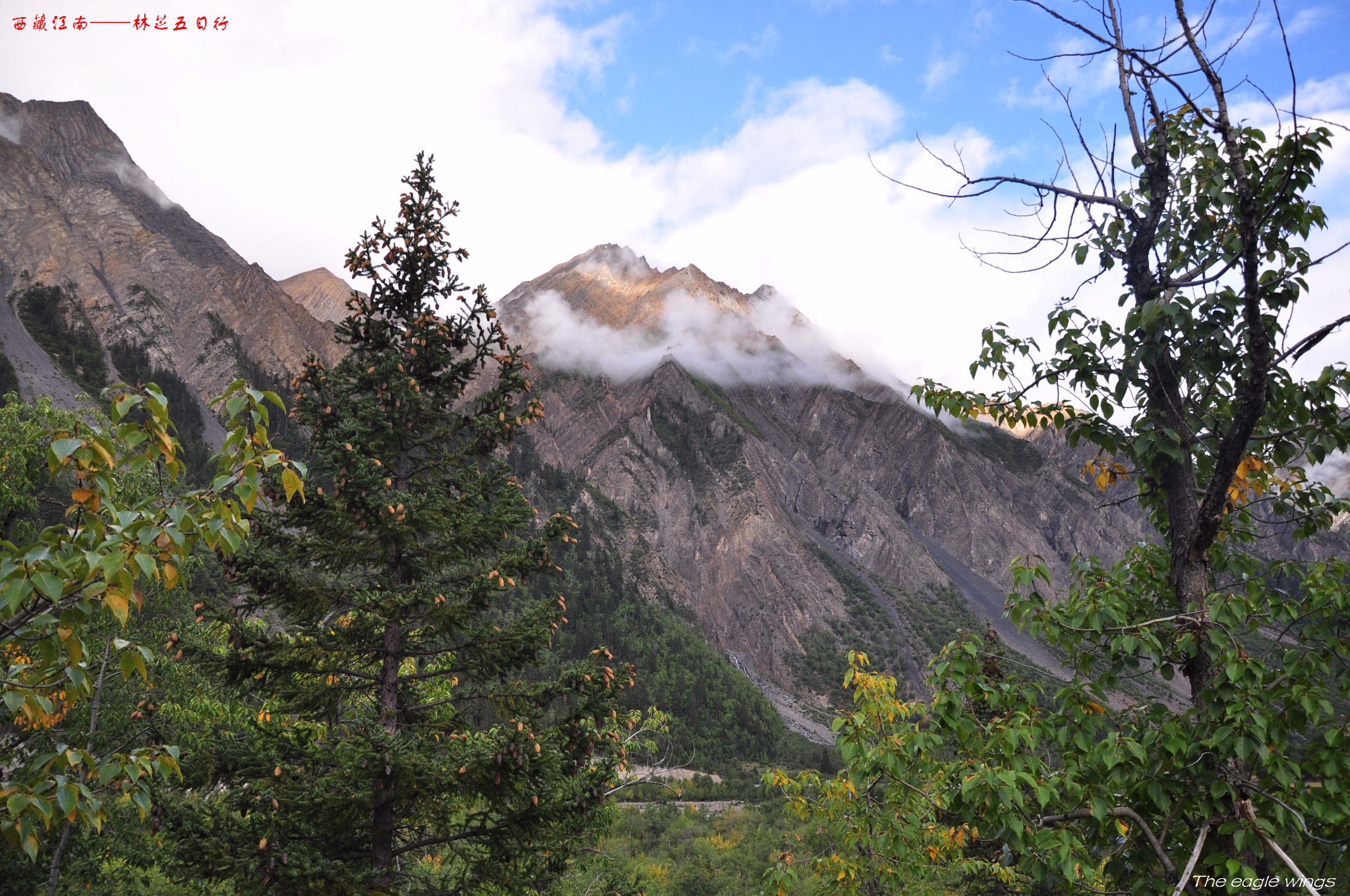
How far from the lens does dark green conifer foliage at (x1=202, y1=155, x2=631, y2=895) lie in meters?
6.20

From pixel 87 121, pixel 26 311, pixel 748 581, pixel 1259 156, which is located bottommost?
pixel 748 581

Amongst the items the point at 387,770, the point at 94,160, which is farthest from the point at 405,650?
the point at 94,160

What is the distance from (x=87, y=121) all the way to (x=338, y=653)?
227 metres

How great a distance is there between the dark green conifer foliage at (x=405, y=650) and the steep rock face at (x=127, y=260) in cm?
15343

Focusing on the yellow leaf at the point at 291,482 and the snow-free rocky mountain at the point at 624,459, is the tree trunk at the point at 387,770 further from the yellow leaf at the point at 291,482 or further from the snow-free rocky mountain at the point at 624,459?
the snow-free rocky mountain at the point at 624,459

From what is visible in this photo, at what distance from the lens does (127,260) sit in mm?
148375

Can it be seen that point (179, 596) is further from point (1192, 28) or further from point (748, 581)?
point (748, 581)

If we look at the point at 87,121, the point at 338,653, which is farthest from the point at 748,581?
the point at 87,121

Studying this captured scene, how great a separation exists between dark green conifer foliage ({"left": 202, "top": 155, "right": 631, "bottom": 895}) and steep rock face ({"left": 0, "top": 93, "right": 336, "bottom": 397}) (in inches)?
6041

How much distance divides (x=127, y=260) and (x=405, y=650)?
615 feet

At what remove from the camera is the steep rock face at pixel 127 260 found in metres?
137

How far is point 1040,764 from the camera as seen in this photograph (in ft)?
12.5

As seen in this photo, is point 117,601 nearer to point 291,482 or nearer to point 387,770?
point 291,482

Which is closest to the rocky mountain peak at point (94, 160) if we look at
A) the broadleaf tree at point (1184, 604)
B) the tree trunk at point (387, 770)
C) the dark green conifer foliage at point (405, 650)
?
the dark green conifer foliage at point (405, 650)
